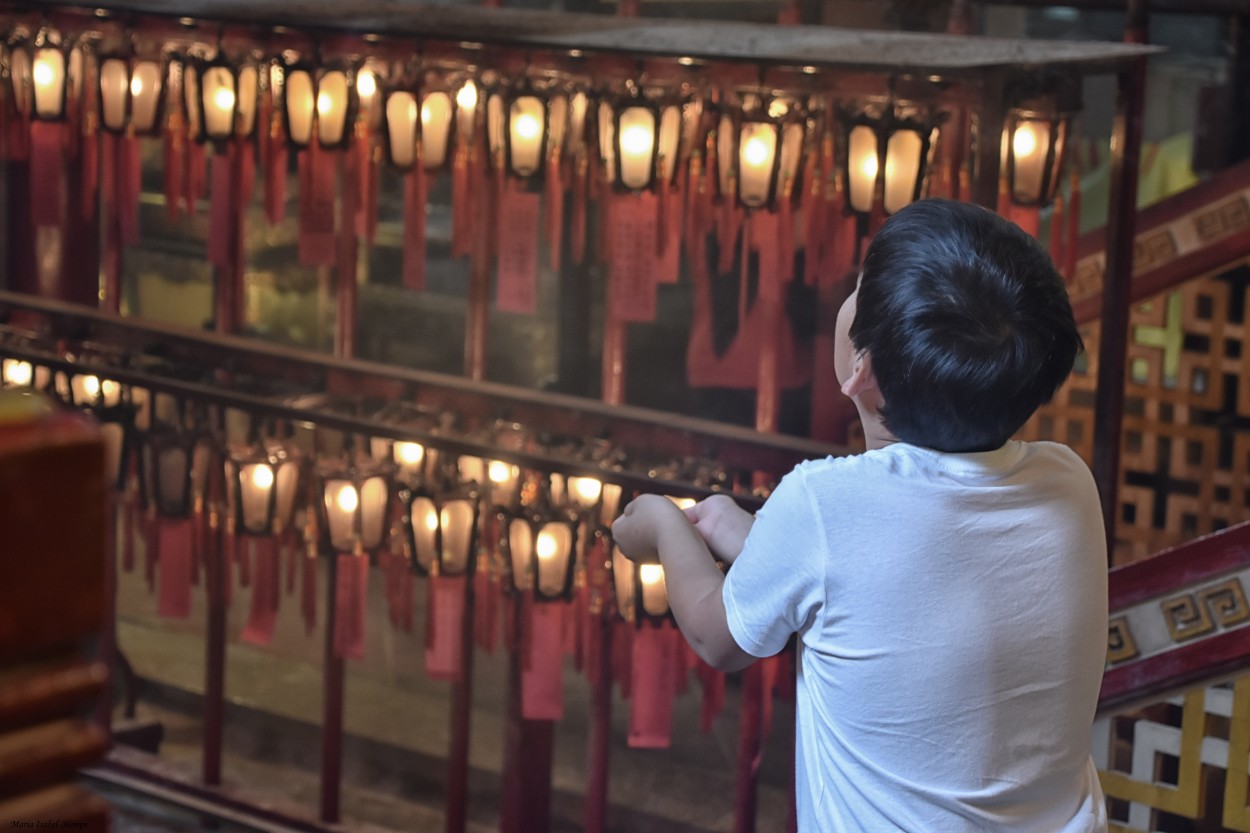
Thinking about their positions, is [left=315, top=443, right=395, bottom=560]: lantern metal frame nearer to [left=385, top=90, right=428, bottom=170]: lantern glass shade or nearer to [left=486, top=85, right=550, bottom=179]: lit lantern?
[left=385, top=90, right=428, bottom=170]: lantern glass shade

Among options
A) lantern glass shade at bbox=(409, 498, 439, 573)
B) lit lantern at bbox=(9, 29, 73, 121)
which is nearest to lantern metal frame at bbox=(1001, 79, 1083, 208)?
lantern glass shade at bbox=(409, 498, 439, 573)

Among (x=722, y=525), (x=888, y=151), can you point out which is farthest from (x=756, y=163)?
(x=722, y=525)

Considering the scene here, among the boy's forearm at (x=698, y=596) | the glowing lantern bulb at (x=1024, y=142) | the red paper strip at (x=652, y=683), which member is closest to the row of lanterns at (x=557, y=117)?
the glowing lantern bulb at (x=1024, y=142)

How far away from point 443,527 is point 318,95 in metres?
1.39

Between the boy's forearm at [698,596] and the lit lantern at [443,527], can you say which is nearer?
the boy's forearm at [698,596]

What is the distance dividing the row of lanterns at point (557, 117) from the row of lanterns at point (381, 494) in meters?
0.91

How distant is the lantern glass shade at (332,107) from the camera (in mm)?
4457

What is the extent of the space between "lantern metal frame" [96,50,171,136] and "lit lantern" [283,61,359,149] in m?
0.51

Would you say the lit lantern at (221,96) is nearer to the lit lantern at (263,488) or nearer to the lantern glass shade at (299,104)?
the lantern glass shade at (299,104)

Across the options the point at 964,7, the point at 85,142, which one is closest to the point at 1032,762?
the point at 964,7

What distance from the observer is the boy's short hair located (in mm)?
1507

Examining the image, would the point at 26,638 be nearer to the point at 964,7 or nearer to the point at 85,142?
the point at 964,7

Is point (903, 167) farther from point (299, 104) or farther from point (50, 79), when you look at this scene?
point (50, 79)

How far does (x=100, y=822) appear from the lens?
0.83m
